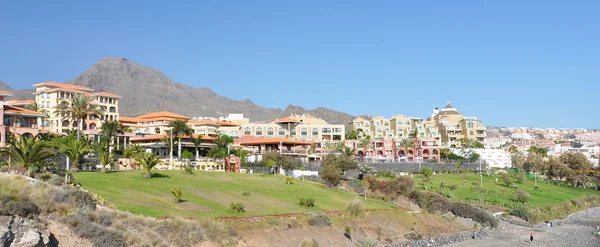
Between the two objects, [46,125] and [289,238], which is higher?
[46,125]

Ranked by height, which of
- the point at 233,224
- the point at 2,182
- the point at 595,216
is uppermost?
the point at 2,182

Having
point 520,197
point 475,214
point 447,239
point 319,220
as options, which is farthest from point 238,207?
point 520,197

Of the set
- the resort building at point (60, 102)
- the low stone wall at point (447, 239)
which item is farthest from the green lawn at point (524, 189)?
the resort building at point (60, 102)

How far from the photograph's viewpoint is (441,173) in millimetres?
109625

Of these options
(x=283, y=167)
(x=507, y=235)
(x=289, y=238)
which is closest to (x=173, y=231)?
(x=289, y=238)

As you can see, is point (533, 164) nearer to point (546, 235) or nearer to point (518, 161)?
point (518, 161)

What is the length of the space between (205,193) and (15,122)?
34856 mm

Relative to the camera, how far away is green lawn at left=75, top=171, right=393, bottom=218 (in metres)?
39.8

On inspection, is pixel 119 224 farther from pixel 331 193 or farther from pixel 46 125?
pixel 46 125

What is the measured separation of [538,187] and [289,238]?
7621 centimetres

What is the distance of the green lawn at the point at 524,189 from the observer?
84113 mm

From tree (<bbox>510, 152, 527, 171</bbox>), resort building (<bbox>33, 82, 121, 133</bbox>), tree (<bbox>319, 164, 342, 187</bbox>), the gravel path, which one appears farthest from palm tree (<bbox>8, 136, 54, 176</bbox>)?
tree (<bbox>510, 152, 527, 171</bbox>)

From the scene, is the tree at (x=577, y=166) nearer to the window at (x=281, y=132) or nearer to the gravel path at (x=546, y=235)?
the gravel path at (x=546, y=235)

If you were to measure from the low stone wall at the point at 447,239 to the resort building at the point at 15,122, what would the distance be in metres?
47.8
